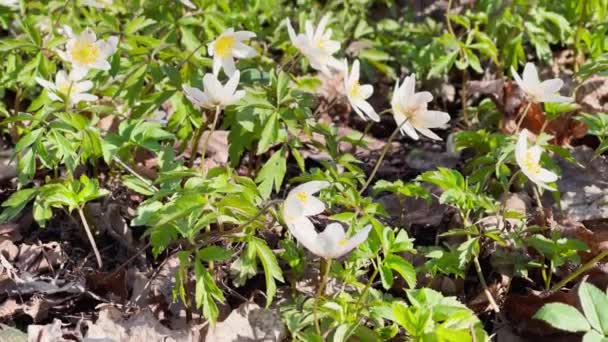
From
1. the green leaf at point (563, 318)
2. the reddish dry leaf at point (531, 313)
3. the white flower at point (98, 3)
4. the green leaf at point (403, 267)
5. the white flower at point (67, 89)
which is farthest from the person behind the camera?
the white flower at point (98, 3)

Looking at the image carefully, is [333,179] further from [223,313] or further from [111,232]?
[111,232]

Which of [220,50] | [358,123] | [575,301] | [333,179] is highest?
[220,50]

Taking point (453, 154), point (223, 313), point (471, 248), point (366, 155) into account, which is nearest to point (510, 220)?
point (471, 248)

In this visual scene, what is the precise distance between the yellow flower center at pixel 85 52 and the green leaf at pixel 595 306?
6.47 ft

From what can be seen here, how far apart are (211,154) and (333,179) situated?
3.26 ft

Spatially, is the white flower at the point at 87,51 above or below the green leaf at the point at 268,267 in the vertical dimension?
above

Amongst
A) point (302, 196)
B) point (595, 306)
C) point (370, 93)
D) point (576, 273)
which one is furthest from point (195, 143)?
point (595, 306)

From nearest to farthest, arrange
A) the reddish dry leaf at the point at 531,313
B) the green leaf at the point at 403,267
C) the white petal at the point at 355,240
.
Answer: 1. the white petal at the point at 355,240
2. the green leaf at the point at 403,267
3. the reddish dry leaf at the point at 531,313

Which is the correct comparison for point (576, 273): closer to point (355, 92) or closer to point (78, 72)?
point (355, 92)

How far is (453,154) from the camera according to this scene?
3.76 m

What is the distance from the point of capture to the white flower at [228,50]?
2.97 metres

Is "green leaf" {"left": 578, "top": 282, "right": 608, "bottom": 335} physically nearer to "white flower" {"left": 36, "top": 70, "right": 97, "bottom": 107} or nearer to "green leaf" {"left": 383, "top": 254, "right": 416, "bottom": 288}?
"green leaf" {"left": 383, "top": 254, "right": 416, "bottom": 288}

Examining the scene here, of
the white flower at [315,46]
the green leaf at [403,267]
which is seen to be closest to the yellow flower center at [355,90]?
the white flower at [315,46]

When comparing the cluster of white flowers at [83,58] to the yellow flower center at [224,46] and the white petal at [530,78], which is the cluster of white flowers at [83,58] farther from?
the white petal at [530,78]
